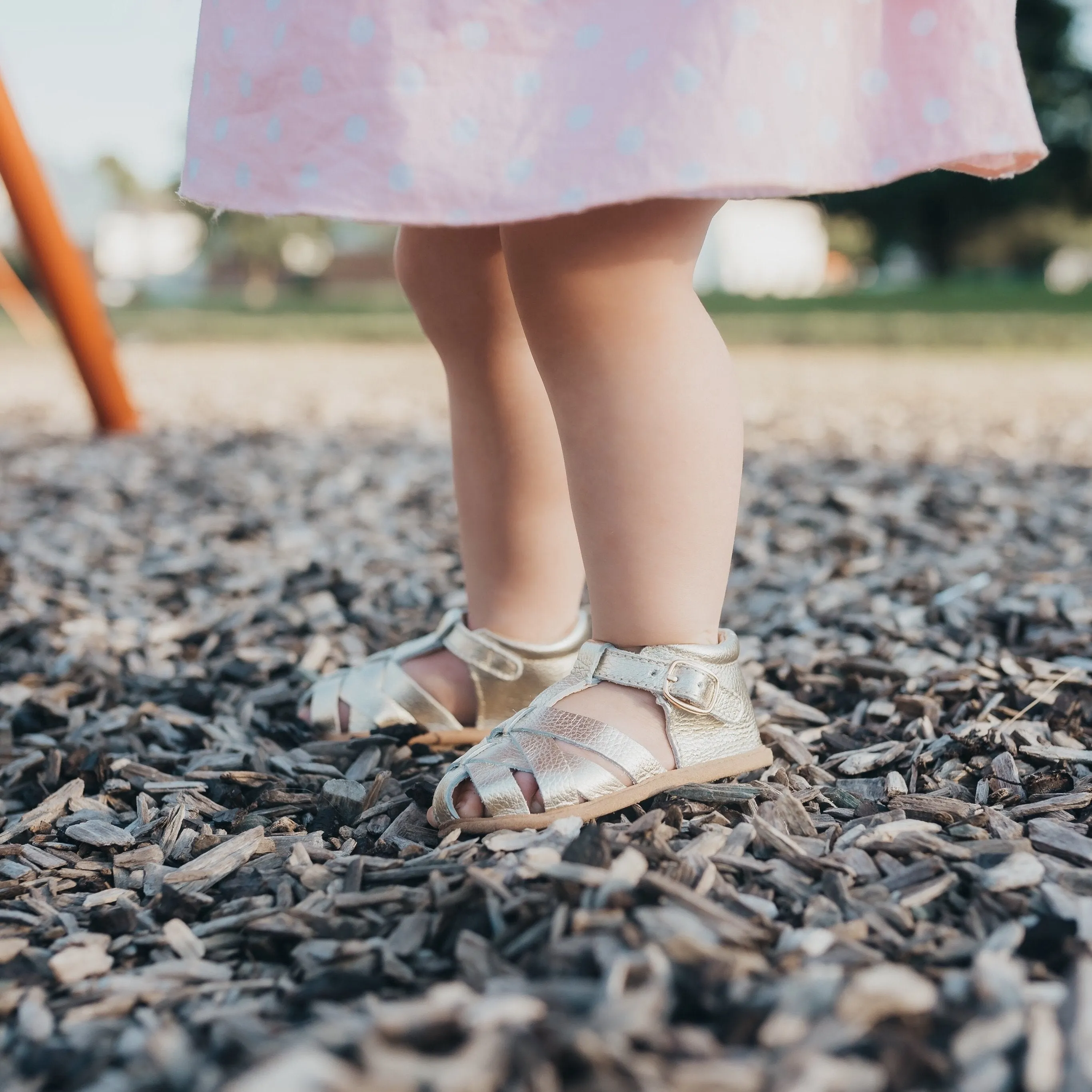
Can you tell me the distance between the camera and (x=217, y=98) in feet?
3.55

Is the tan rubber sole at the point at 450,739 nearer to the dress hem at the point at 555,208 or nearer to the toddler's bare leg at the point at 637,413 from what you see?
the toddler's bare leg at the point at 637,413

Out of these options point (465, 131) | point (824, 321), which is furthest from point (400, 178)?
point (824, 321)

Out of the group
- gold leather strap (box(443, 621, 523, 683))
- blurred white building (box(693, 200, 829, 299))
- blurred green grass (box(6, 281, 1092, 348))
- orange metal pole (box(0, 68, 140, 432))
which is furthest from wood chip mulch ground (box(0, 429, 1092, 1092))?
blurred white building (box(693, 200, 829, 299))

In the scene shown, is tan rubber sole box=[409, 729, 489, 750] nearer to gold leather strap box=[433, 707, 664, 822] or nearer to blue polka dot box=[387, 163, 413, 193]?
gold leather strap box=[433, 707, 664, 822]

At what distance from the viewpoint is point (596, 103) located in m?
0.93

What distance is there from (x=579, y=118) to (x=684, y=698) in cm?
54

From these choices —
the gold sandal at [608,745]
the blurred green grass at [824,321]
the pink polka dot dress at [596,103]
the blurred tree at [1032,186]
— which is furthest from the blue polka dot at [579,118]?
the blurred tree at [1032,186]

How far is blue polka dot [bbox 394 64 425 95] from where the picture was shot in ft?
Answer: 3.12

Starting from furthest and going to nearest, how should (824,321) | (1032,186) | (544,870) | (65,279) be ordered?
(1032,186)
(824,321)
(65,279)
(544,870)

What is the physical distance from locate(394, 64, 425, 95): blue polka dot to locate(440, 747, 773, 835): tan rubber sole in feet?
2.09

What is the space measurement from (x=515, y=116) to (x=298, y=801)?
28.9 inches

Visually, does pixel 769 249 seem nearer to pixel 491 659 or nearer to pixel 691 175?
pixel 491 659

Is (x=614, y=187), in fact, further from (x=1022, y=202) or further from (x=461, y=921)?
(x=1022, y=202)

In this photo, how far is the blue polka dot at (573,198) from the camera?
3.02 feet
